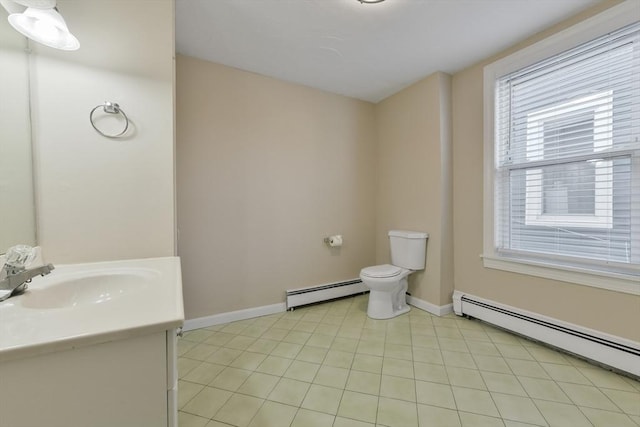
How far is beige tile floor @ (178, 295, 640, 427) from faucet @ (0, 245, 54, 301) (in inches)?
36.1

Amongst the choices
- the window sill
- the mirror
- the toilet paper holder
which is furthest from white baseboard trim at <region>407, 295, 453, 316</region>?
the mirror

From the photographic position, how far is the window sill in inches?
59.8

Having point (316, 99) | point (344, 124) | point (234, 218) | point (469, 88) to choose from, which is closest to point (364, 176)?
point (344, 124)

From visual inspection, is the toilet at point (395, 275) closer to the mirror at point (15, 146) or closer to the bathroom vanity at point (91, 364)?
the bathroom vanity at point (91, 364)

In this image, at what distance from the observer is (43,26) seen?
3.45ft

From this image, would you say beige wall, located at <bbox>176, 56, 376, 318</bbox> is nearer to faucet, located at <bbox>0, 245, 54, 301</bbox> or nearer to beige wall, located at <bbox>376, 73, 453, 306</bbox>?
beige wall, located at <bbox>376, 73, 453, 306</bbox>

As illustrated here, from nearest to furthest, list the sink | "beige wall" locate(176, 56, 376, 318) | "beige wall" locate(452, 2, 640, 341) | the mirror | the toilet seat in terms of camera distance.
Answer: the sink
the mirror
"beige wall" locate(452, 2, 640, 341)
"beige wall" locate(176, 56, 376, 318)
the toilet seat

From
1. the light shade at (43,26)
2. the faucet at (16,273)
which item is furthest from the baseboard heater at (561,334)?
the light shade at (43,26)

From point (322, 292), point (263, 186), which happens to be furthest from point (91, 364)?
point (322, 292)

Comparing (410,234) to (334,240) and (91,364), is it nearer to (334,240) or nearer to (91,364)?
(334,240)

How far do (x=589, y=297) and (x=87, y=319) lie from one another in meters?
2.54

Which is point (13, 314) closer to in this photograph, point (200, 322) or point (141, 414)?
point (141, 414)

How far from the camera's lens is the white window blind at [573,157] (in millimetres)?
1537

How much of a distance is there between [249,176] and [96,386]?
A: 197 centimetres
